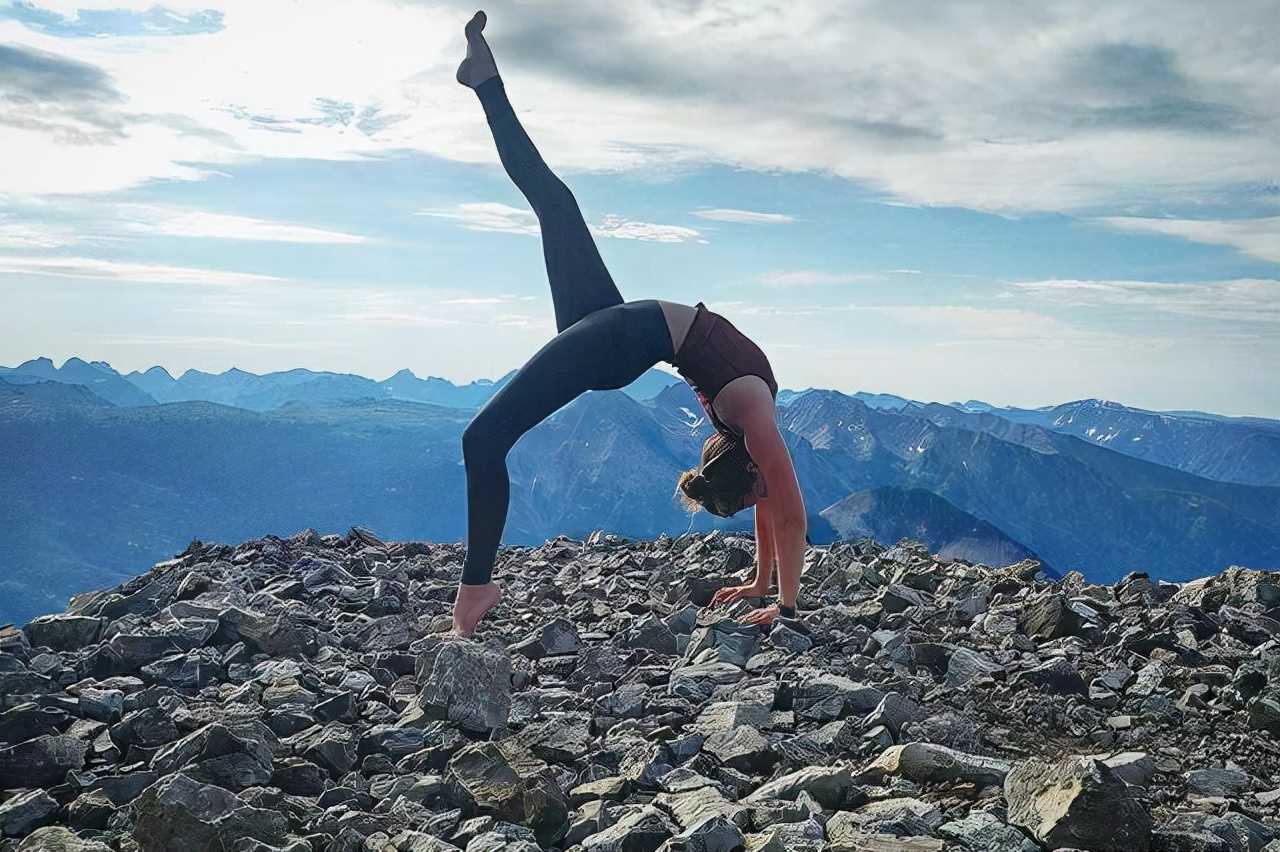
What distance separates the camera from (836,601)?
699cm

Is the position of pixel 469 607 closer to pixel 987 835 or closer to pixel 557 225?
pixel 557 225

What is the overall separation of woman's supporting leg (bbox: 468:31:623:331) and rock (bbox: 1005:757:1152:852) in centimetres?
380

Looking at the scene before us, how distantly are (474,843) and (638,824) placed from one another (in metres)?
0.60

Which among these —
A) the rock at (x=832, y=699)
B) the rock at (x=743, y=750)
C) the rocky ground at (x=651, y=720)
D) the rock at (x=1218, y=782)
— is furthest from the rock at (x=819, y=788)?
the rock at (x=1218, y=782)

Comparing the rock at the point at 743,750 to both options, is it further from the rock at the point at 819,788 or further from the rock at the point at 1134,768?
the rock at the point at 1134,768

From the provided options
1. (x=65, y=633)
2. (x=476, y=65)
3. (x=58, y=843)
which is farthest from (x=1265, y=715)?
(x=65, y=633)

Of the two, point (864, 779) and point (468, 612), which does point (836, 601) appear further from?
point (864, 779)

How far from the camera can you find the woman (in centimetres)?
568

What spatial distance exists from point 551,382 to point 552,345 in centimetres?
24

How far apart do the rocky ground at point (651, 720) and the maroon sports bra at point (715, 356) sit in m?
1.58

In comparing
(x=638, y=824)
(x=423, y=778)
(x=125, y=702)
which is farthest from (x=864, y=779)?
(x=125, y=702)

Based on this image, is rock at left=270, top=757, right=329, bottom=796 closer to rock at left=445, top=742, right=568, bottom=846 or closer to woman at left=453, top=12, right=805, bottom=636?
rock at left=445, top=742, right=568, bottom=846

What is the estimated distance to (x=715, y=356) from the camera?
5867 millimetres

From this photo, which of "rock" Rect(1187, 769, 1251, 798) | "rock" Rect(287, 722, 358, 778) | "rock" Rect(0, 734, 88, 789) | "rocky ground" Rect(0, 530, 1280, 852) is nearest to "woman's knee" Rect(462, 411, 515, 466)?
"rocky ground" Rect(0, 530, 1280, 852)
